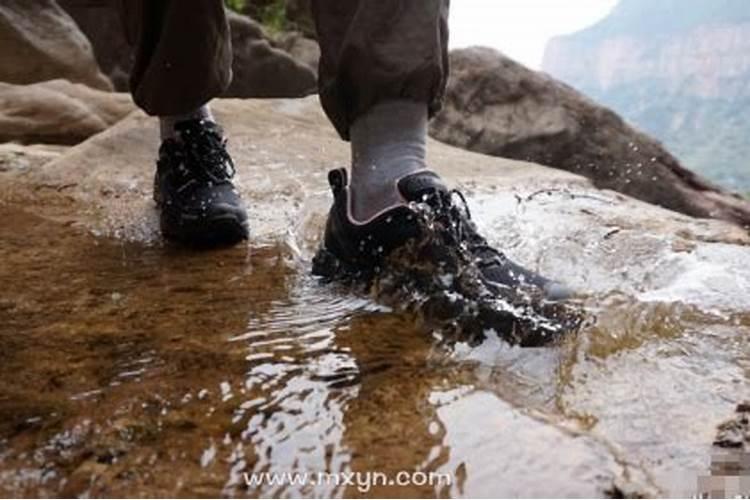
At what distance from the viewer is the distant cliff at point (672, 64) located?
52562 mm

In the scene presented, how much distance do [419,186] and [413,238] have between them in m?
0.11

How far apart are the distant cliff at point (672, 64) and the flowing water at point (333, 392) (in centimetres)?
4266

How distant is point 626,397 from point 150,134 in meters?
2.67

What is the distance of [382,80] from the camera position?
1.48 metres

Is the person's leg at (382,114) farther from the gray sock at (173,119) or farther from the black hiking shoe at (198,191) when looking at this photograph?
the gray sock at (173,119)

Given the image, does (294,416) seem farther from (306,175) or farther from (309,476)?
(306,175)

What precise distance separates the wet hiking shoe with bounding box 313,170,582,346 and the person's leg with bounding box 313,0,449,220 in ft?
0.17

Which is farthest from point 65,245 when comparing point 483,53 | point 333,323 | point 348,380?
point 483,53

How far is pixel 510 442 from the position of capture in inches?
34.6

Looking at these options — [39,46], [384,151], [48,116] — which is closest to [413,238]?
[384,151]

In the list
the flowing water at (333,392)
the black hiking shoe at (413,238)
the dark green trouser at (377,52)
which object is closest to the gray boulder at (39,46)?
the dark green trouser at (377,52)

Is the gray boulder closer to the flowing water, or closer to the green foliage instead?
the green foliage

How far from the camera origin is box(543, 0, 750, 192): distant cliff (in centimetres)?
5256

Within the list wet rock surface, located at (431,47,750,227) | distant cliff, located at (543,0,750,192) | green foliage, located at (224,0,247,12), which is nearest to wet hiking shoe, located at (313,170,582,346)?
wet rock surface, located at (431,47,750,227)
